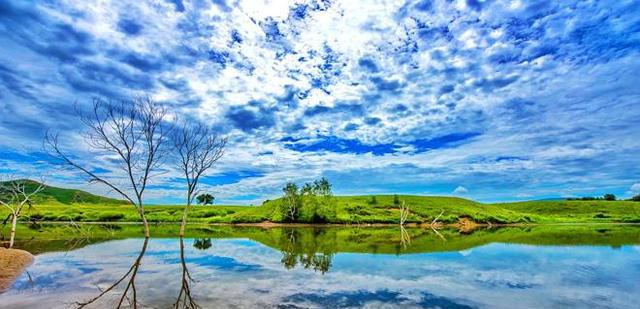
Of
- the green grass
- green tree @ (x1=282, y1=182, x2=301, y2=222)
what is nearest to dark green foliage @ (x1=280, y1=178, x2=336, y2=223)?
green tree @ (x1=282, y1=182, x2=301, y2=222)

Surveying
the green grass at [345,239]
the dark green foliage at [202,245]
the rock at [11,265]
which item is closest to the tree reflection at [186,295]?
the rock at [11,265]

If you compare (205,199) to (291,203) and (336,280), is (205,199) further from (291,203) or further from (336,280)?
(336,280)

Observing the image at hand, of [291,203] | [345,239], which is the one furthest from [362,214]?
[345,239]

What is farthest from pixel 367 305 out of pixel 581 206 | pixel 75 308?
pixel 581 206

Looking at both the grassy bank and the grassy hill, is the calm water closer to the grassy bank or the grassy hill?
the grassy hill

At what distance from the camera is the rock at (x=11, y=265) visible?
59.1 feet

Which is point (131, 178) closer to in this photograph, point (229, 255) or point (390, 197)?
point (229, 255)

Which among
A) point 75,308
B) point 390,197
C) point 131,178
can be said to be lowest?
point 75,308

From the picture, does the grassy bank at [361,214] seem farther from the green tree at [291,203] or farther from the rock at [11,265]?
the rock at [11,265]

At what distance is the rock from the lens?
18.0 metres

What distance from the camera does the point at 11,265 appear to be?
21.8m

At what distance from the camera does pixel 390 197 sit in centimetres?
12400

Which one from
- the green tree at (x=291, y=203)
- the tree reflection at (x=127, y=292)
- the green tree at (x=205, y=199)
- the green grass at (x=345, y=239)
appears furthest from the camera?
the green tree at (x=205, y=199)

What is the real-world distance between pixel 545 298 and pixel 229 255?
21577 mm
